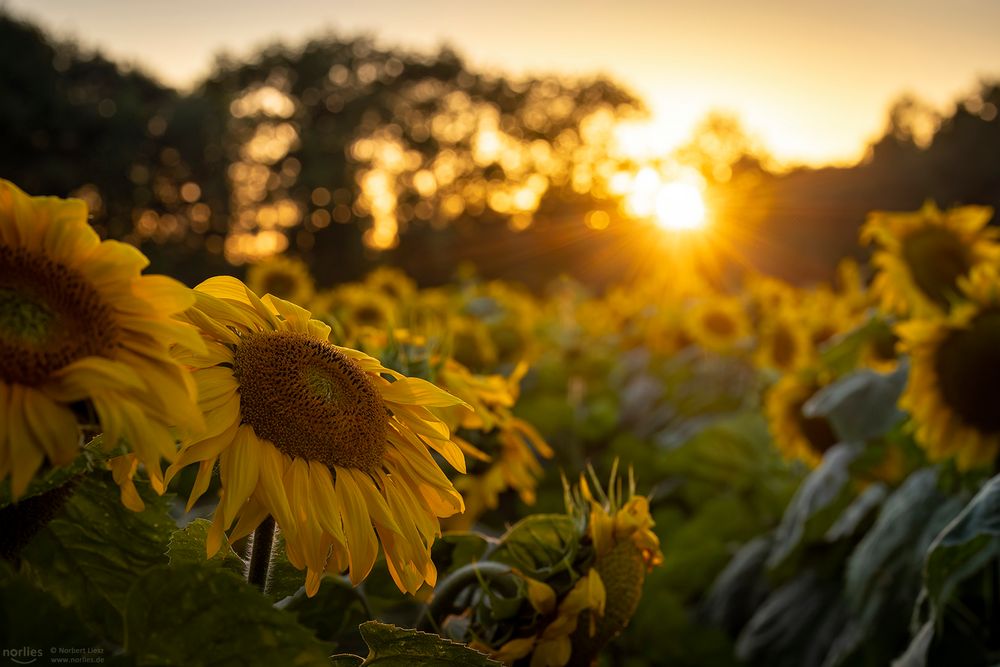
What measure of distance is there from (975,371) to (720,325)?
15.4 ft

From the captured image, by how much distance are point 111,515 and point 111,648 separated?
14 centimetres

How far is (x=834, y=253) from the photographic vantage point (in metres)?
20.8

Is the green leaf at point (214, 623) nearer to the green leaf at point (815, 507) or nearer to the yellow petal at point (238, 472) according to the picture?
the yellow petal at point (238, 472)

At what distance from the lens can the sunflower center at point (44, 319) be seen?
1.88 ft

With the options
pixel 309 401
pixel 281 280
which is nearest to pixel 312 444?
pixel 309 401

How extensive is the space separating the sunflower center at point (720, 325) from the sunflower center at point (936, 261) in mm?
3631

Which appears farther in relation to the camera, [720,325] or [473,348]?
[720,325]

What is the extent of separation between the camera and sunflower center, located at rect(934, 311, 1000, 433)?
199cm

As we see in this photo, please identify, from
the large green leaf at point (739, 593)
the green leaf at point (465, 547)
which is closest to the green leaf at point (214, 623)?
the green leaf at point (465, 547)

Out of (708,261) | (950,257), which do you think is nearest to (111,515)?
(950,257)

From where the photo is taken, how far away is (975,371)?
2.01 meters

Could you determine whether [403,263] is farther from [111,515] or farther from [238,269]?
[111,515]

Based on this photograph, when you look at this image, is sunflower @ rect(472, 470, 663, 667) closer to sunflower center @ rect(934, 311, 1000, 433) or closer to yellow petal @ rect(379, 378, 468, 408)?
yellow petal @ rect(379, 378, 468, 408)

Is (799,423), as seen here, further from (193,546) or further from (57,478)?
(57,478)
